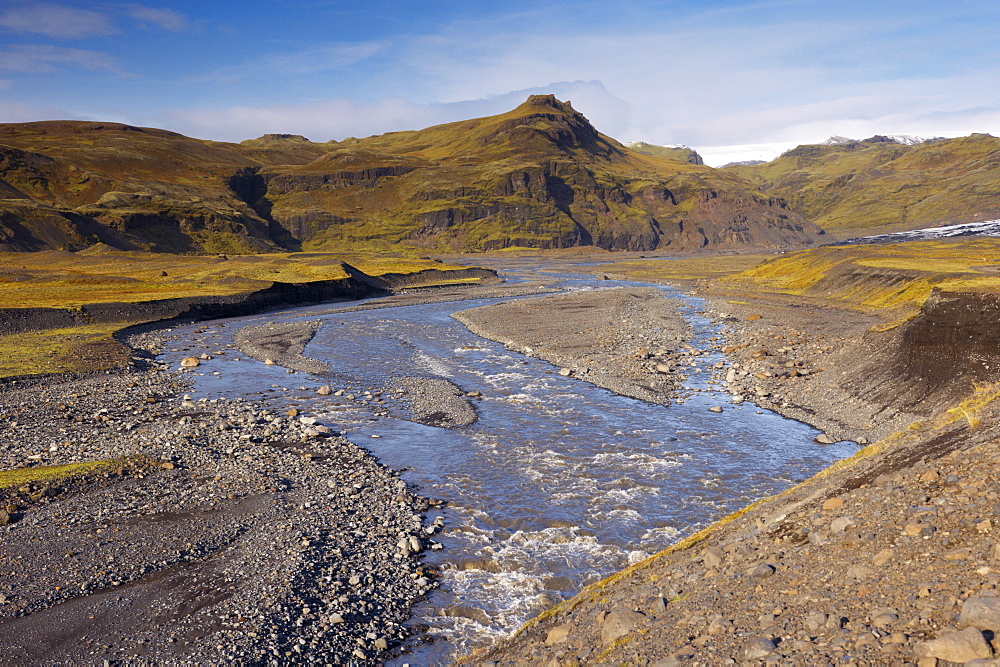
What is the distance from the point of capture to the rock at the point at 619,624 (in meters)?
11.8

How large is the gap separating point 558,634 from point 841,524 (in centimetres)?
646

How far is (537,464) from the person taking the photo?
27.4 m

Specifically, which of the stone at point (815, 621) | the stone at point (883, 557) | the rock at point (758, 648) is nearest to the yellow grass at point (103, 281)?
the rock at point (758, 648)

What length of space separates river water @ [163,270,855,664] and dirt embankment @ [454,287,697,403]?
212cm

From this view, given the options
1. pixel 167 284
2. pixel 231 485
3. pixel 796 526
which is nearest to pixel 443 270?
pixel 167 284

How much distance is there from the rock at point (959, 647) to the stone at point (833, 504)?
6.22 m

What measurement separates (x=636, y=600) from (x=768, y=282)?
10998 cm

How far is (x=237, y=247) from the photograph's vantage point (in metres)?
198

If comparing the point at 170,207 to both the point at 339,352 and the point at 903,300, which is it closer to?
the point at 339,352

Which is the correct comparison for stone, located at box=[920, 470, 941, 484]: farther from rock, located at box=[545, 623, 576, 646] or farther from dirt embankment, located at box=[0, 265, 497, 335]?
dirt embankment, located at box=[0, 265, 497, 335]

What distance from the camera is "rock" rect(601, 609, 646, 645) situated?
464 inches

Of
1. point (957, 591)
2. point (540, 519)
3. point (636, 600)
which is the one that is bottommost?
point (540, 519)

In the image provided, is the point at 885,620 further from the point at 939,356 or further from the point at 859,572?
the point at 939,356

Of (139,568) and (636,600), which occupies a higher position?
(636,600)
